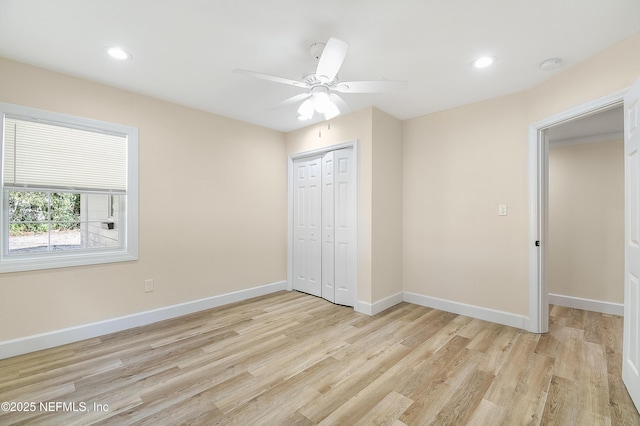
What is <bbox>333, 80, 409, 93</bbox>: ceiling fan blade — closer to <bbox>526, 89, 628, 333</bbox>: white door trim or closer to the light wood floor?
<bbox>526, 89, 628, 333</bbox>: white door trim

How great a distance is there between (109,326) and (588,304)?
5.68 m

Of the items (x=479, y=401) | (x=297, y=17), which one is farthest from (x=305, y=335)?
(x=297, y=17)

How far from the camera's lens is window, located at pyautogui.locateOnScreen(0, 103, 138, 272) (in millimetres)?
2482

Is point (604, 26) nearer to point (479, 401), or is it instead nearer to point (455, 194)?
point (455, 194)

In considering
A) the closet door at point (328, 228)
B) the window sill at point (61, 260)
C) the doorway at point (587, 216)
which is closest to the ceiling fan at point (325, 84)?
the closet door at point (328, 228)

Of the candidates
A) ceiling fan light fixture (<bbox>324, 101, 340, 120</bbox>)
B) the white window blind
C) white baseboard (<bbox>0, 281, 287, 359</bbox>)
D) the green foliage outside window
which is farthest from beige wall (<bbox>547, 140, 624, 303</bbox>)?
the green foliage outside window

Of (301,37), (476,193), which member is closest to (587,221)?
(476,193)

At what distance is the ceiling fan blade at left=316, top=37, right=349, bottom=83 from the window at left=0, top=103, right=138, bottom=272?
2324 millimetres

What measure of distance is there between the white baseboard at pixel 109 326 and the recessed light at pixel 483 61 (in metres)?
3.76

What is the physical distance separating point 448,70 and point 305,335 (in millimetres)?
2908

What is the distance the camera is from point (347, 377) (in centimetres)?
216

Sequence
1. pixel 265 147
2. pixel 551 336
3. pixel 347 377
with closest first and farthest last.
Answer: pixel 347 377 < pixel 551 336 < pixel 265 147

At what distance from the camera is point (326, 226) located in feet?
13.3

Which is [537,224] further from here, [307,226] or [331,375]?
[307,226]
